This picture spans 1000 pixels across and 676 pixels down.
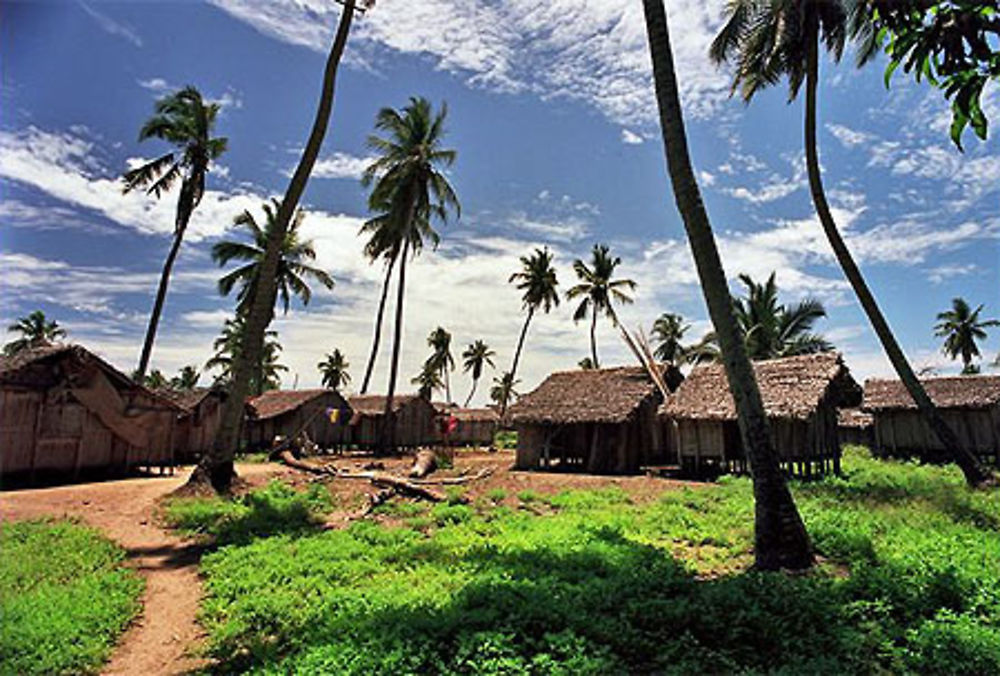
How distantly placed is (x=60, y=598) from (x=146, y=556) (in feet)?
8.99

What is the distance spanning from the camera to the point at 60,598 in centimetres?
664

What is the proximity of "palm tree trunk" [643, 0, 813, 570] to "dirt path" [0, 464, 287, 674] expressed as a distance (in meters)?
7.30

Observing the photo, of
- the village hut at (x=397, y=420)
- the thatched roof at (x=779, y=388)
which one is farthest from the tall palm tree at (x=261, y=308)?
the village hut at (x=397, y=420)

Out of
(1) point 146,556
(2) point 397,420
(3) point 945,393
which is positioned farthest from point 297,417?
(3) point 945,393

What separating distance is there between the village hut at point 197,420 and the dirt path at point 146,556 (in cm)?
921

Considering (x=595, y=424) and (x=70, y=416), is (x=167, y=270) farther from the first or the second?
(x=595, y=424)

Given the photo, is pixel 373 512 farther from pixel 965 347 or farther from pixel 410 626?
pixel 965 347

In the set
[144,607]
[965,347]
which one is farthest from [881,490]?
[965,347]

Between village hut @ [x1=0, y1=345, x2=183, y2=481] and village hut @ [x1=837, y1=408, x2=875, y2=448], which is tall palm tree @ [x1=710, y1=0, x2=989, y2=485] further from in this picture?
village hut @ [x1=0, y1=345, x2=183, y2=481]

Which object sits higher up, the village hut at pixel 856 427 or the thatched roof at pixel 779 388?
the thatched roof at pixel 779 388

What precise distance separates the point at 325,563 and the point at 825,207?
1496cm

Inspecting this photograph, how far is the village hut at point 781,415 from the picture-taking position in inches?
728

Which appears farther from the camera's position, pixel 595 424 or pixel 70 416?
pixel 595 424

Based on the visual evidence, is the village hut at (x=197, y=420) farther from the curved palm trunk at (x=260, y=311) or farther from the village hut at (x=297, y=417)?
the curved palm trunk at (x=260, y=311)
